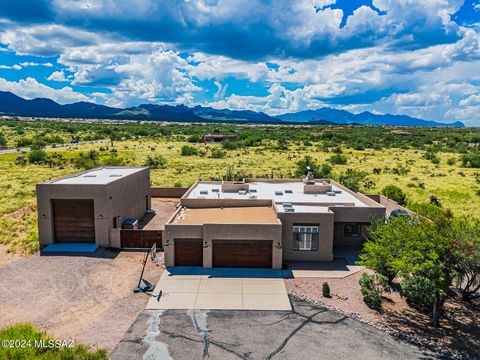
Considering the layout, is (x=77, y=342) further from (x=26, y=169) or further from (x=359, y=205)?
(x=26, y=169)

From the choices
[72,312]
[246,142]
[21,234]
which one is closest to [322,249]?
[72,312]

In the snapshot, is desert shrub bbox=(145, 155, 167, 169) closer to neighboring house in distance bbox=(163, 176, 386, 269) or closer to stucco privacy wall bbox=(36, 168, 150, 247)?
neighboring house in distance bbox=(163, 176, 386, 269)

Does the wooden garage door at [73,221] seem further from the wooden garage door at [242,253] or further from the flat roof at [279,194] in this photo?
the wooden garage door at [242,253]

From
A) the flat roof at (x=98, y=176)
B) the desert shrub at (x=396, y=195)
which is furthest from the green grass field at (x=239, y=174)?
the flat roof at (x=98, y=176)

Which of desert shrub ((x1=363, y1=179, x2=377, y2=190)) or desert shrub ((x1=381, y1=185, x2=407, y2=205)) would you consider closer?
desert shrub ((x1=381, y1=185, x2=407, y2=205))

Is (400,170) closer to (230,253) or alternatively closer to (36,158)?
(230,253)

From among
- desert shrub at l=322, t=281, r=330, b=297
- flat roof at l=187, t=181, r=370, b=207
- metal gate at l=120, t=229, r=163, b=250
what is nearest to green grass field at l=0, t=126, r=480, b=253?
metal gate at l=120, t=229, r=163, b=250

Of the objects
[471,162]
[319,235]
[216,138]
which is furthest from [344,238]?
[216,138]
